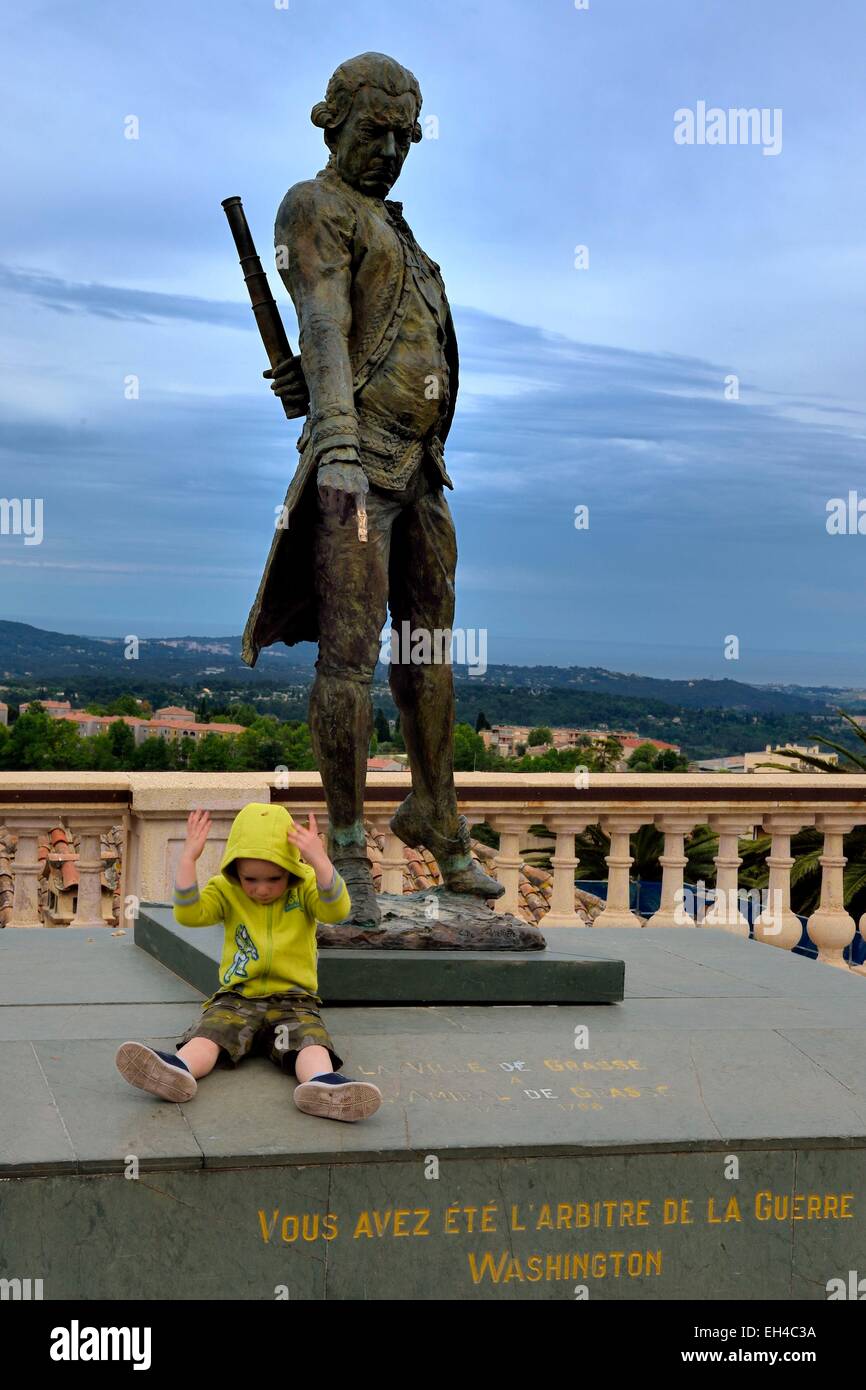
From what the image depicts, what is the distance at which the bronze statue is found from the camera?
559 cm

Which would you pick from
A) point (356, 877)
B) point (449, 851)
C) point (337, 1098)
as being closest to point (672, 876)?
point (449, 851)

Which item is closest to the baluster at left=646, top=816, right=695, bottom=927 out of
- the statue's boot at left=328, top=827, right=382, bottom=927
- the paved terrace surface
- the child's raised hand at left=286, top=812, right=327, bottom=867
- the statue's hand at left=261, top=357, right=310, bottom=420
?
the paved terrace surface

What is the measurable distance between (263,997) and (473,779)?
3203 mm

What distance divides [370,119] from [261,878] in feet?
9.16

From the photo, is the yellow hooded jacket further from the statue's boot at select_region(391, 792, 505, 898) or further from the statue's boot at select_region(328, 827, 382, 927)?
the statue's boot at select_region(391, 792, 505, 898)

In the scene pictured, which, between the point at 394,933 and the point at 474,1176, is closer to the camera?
the point at 474,1176

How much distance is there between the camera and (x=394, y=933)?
5.63 m

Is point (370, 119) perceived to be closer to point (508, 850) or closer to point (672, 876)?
point (508, 850)

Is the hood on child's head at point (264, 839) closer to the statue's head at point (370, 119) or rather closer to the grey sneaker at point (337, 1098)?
the grey sneaker at point (337, 1098)

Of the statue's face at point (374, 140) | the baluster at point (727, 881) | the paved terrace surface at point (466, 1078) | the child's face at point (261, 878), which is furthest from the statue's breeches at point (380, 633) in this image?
the baluster at point (727, 881)

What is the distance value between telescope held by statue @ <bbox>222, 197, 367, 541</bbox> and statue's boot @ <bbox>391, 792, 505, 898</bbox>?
5.26 feet

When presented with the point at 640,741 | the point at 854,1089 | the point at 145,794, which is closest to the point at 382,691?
the point at 145,794

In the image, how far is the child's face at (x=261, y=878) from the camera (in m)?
4.73

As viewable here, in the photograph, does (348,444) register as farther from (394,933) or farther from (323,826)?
(323,826)
